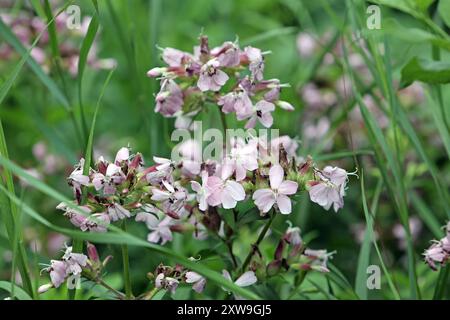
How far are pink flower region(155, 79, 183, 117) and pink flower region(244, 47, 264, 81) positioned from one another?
147 millimetres

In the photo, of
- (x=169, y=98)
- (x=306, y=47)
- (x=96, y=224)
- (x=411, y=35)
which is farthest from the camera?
(x=306, y=47)

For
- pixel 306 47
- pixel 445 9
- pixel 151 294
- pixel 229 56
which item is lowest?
pixel 151 294

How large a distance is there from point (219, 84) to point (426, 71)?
0.37 meters

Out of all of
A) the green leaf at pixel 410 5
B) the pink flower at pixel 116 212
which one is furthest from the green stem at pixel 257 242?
the green leaf at pixel 410 5

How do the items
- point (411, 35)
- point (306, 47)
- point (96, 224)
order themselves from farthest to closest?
1. point (306, 47)
2. point (411, 35)
3. point (96, 224)

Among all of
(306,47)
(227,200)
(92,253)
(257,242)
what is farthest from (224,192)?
(306,47)

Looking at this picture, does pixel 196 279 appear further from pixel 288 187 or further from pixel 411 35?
pixel 411 35

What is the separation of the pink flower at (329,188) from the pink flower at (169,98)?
12.9 inches

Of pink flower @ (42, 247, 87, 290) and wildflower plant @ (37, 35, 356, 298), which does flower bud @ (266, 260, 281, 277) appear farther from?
pink flower @ (42, 247, 87, 290)

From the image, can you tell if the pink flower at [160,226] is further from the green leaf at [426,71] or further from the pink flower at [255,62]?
the green leaf at [426,71]

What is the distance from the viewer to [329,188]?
1274 mm

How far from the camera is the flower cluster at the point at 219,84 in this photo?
1401 mm

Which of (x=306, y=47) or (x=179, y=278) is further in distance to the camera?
(x=306, y=47)

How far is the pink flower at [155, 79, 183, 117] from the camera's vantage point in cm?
145
